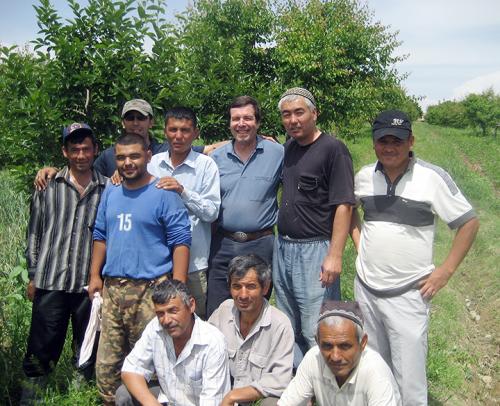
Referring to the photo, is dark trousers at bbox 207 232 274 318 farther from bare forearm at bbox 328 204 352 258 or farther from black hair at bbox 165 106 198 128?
black hair at bbox 165 106 198 128

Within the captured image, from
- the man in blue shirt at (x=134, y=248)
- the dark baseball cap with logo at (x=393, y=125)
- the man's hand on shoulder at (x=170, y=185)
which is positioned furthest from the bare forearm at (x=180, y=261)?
the dark baseball cap with logo at (x=393, y=125)

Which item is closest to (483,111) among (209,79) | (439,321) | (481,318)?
(481,318)

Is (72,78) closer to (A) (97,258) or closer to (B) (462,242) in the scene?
(A) (97,258)

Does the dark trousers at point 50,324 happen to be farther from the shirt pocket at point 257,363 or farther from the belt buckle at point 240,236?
the shirt pocket at point 257,363

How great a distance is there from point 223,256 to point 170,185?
2.34ft

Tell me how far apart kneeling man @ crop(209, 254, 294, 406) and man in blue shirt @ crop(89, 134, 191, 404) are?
0.40 m

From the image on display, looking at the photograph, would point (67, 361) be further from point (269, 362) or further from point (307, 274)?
point (307, 274)

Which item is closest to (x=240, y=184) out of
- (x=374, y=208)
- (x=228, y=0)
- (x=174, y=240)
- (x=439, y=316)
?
(x=174, y=240)

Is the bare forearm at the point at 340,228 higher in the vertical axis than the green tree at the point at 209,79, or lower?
lower

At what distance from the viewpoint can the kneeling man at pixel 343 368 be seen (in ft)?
8.38

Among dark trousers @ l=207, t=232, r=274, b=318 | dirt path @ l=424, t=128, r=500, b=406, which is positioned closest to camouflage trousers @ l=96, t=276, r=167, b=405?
dark trousers @ l=207, t=232, r=274, b=318

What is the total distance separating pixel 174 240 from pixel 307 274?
912mm

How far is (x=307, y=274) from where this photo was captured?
346cm

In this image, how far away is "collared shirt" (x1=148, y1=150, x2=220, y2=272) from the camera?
3549mm
